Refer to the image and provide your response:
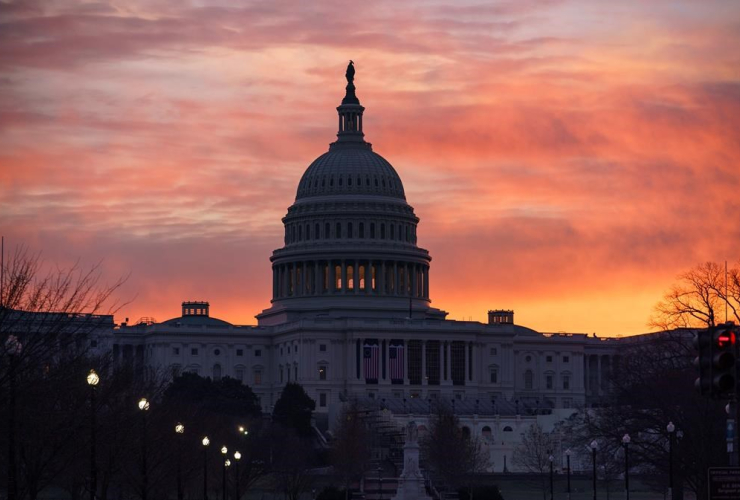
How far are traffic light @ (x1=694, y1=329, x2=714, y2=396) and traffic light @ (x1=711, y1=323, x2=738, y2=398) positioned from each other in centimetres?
12

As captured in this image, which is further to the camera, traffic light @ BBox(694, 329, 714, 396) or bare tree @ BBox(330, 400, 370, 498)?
bare tree @ BBox(330, 400, 370, 498)

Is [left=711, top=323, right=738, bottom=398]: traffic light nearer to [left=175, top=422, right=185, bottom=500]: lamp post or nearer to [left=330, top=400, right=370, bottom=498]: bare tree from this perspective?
[left=175, top=422, right=185, bottom=500]: lamp post

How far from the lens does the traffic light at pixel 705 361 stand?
39.8 m

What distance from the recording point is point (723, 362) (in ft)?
129

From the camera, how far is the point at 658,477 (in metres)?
105

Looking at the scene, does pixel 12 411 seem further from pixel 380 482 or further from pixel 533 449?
pixel 533 449

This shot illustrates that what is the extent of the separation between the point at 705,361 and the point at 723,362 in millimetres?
728

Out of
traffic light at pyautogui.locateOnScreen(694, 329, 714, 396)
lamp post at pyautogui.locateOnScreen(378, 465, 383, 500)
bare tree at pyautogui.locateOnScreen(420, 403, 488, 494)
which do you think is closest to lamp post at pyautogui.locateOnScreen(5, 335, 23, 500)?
traffic light at pyautogui.locateOnScreen(694, 329, 714, 396)

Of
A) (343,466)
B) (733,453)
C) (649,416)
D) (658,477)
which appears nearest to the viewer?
(733,453)

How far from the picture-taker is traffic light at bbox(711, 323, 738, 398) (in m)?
39.3

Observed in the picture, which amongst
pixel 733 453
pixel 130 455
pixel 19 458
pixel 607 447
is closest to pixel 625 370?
pixel 607 447

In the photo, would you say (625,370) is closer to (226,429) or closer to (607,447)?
(607,447)

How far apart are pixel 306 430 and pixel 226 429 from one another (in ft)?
208

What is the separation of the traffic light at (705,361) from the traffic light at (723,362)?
4.8 inches
